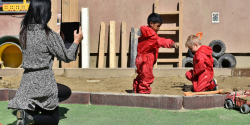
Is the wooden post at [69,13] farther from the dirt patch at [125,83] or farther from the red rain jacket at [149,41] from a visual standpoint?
the red rain jacket at [149,41]

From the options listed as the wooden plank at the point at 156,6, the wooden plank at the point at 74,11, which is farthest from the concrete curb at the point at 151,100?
the wooden plank at the point at 156,6

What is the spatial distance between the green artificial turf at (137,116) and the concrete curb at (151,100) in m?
0.08

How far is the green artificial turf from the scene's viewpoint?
9.36 ft

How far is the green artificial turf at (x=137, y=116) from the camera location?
9.36ft

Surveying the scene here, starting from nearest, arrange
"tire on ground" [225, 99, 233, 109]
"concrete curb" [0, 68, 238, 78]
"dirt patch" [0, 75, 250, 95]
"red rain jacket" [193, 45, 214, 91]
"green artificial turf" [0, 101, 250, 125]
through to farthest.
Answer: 1. "green artificial turf" [0, 101, 250, 125]
2. "tire on ground" [225, 99, 233, 109]
3. "red rain jacket" [193, 45, 214, 91]
4. "dirt patch" [0, 75, 250, 95]
5. "concrete curb" [0, 68, 238, 78]

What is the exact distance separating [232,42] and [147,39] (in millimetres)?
4277

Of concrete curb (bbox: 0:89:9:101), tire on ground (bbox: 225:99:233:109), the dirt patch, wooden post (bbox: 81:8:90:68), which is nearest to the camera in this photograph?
tire on ground (bbox: 225:99:233:109)

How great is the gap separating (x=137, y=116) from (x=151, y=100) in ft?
1.41

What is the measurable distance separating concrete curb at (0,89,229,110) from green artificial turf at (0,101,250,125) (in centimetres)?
8

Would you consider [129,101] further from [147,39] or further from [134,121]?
[147,39]

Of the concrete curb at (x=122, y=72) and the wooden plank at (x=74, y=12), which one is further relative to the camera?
the wooden plank at (x=74, y=12)

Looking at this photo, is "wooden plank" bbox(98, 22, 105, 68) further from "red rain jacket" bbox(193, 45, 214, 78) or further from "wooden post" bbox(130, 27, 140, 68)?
"red rain jacket" bbox(193, 45, 214, 78)

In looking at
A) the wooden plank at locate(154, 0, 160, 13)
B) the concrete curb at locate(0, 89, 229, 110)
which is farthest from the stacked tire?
the concrete curb at locate(0, 89, 229, 110)

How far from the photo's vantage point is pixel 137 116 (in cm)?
311
